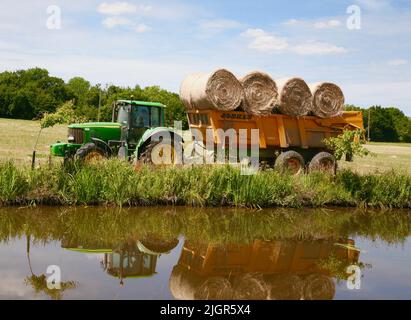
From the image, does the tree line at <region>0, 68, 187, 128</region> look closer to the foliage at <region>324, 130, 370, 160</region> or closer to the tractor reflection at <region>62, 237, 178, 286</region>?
the foliage at <region>324, 130, 370, 160</region>

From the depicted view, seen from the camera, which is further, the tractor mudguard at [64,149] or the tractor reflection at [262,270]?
the tractor mudguard at [64,149]

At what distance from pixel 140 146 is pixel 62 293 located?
7.99 m

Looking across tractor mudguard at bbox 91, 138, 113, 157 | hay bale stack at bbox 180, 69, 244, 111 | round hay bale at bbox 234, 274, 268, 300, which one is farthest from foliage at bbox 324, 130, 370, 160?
round hay bale at bbox 234, 274, 268, 300

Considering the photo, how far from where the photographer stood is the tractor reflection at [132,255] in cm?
661

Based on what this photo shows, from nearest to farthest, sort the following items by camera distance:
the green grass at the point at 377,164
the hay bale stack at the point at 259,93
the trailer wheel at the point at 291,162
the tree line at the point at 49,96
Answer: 1. the hay bale stack at the point at 259,93
2. the trailer wheel at the point at 291,162
3. the green grass at the point at 377,164
4. the tree line at the point at 49,96

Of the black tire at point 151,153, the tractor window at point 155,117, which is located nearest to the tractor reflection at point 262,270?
the black tire at point 151,153

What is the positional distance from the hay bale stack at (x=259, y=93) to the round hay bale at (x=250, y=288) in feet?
Answer: 25.6

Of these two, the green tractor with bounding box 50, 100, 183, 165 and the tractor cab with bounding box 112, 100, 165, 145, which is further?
the tractor cab with bounding box 112, 100, 165, 145

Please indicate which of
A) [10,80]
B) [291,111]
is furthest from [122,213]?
[10,80]

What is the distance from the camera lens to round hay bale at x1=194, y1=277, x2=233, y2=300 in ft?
18.9

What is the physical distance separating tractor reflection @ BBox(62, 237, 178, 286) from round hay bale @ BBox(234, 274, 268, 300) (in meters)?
1.14

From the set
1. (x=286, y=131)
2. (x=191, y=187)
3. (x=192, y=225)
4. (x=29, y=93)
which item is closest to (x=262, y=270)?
(x=192, y=225)

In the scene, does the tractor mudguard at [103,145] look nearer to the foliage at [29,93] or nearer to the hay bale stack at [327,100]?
the hay bale stack at [327,100]
